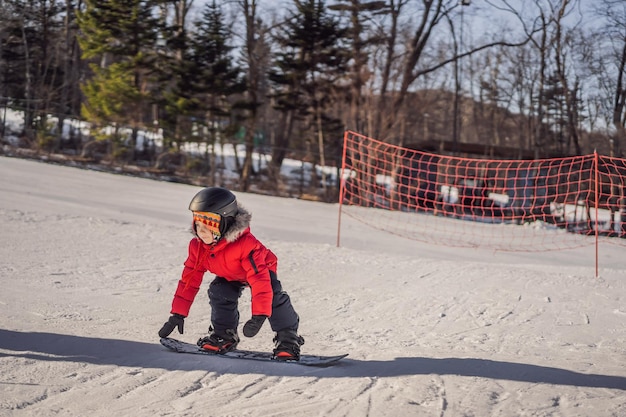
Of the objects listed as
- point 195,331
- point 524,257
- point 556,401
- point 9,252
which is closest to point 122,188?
point 9,252

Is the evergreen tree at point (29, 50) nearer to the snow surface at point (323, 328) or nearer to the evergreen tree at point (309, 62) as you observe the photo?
the evergreen tree at point (309, 62)

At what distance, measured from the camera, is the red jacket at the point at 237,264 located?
3.68 meters

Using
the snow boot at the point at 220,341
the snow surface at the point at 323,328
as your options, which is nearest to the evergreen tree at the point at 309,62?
the snow surface at the point at 323,328

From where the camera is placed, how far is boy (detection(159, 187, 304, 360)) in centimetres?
369

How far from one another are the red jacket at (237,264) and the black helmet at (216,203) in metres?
0.07

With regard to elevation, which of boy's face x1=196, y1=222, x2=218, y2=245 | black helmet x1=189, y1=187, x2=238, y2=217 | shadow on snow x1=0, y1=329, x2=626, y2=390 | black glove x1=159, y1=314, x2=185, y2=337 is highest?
black helmet x1=189, y1=187, x2=238, y2=217

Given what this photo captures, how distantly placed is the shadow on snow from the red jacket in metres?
0.35

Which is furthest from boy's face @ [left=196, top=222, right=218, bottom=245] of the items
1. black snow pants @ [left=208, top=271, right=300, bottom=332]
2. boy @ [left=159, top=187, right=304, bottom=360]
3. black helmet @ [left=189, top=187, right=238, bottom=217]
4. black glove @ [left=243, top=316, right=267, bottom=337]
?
black glove @ [left=243, top=316, right=267, bottom=337]

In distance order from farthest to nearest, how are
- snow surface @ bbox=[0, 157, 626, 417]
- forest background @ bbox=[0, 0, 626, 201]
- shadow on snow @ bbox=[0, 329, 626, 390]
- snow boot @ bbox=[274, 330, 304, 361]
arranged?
forest background @ bbox=[0, 0, 626, 201] < snow boot @ bbox=[274, 330, 304, 361] < shadow on snow @ bbox=[0, 329, 626, 390] < snow surface @ bbox=[0, 157, 626, 417]

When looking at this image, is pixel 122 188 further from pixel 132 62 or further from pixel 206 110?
pixel 132 62

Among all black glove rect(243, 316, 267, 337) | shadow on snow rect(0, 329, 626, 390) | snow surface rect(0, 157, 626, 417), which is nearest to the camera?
snow surface rect(0, 157, 626, 417)

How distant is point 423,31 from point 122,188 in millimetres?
14438

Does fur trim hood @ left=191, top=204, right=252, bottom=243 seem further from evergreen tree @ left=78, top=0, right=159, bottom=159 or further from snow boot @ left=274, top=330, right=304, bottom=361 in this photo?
evergreen tree @ left=78, top=0, right=159, bottom=159

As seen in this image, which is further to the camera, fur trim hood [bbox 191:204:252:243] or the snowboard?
the snowboard
